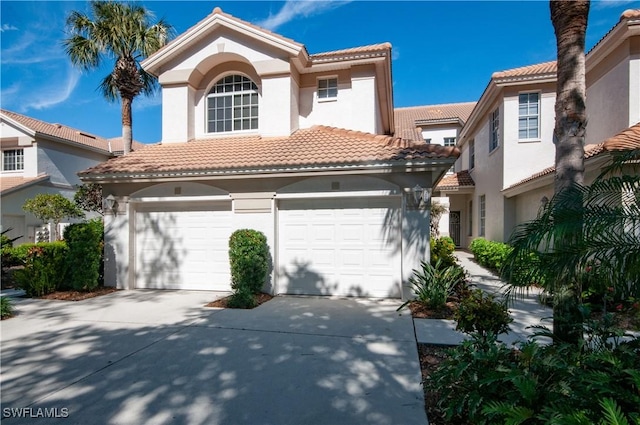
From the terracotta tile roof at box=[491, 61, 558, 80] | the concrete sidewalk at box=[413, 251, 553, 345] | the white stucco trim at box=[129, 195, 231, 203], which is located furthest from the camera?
the terracotta tile roof at box=[491, 61, 558, 80]

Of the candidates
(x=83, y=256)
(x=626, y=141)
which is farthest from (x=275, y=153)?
(x=626, y=141)

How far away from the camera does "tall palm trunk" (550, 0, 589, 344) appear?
395 cm

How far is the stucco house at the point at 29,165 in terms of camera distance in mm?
17675

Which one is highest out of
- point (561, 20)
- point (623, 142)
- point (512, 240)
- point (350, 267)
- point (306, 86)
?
point (306, 86)

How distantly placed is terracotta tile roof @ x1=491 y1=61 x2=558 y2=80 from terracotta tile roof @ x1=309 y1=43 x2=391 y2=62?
5.70 meters

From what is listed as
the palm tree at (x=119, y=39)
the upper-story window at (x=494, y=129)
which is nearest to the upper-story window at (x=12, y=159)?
the palm tree at (x=119, y=39)

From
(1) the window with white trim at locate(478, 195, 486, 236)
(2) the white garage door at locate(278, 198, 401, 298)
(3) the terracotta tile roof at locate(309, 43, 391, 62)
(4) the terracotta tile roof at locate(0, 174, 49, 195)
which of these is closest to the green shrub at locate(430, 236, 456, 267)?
(2) the white garage door at locate(278, 198, 401, 298)

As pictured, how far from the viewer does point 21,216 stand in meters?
18.0

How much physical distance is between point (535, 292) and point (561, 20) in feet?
24.8

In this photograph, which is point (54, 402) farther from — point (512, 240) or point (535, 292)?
point (535, 292)

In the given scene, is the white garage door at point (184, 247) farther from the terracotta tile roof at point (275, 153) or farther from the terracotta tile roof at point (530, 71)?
the terracotta tile roof at point (530, 71)

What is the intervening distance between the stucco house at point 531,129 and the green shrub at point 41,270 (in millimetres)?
13937

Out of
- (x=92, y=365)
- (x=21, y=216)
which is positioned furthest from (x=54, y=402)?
(x=21, y=216)

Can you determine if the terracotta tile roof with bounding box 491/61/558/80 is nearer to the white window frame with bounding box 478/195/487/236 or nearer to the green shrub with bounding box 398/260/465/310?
the white window frame with bounding box 478/195/487/236
